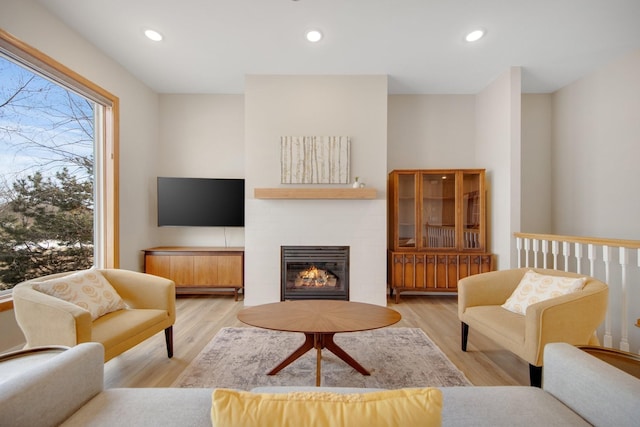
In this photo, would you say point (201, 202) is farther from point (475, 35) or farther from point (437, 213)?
point (475, 35)

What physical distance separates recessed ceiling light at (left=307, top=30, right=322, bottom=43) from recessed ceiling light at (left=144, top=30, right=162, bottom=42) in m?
1.41

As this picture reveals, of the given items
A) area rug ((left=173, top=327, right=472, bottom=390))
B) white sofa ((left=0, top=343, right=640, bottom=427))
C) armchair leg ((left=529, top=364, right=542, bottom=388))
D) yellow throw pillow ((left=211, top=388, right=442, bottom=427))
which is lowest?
area rug ((left=173, top=327, right=472, bottom=390))

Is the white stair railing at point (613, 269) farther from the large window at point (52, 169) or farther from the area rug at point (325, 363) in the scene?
the large window at point (52, 169)

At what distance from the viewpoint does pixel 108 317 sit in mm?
2100

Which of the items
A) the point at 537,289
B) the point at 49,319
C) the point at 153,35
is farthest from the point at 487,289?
the point at 153,35

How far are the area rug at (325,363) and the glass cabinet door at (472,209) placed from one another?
1638 millimetres

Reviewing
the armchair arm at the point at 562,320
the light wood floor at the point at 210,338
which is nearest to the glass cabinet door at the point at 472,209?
the light wood floor at the point at 210,338

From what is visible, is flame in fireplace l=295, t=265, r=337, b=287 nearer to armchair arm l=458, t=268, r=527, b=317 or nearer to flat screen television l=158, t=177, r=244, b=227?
flat screen television l=158, t=177, r=244, b=227

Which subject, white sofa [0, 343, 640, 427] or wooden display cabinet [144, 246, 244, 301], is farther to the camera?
wooden display cabinet [144, 246, 244, 301]

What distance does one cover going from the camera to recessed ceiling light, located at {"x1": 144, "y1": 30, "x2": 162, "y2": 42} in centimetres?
289

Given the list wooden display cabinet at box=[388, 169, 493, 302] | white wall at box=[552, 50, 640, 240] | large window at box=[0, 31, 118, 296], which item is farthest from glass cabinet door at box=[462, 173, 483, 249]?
large window at box=[0, 31, 118, 296]

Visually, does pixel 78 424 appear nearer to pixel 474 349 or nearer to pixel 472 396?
pixel 472 396

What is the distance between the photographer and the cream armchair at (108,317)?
168 centimetres

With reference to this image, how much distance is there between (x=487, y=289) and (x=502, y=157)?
1.96m
